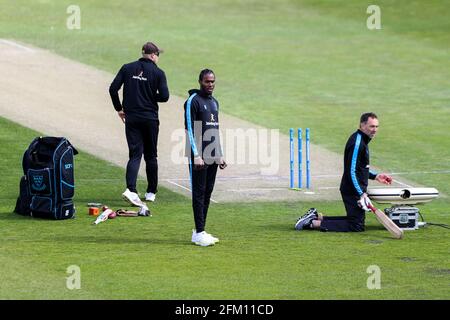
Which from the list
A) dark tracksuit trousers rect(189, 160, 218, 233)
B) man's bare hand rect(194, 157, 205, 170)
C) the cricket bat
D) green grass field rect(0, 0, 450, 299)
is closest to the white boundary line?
green grass field rect(0, 0, 450, 299)

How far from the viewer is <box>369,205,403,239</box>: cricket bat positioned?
16031 millimetres

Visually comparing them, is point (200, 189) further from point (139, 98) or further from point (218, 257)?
point (139, 98)

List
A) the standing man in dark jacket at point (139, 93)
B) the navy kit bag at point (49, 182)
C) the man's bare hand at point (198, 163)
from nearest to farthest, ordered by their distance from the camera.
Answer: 1. the man's bare hand at point (198, 163)
2. the navy kit bag at point (49, 182)
3. the standing man in dark jacket at point (139, 93)

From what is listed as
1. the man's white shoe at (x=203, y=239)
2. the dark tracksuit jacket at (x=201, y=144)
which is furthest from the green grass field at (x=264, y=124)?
the dark tracksuit jacket at (x=201, y=144)

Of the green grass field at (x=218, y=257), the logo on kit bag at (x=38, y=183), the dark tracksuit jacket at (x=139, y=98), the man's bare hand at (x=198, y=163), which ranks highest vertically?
the dark tracksuit jacket at (x=139, y=98)

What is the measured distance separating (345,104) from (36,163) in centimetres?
1271

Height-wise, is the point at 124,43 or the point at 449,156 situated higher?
the point at 124,43

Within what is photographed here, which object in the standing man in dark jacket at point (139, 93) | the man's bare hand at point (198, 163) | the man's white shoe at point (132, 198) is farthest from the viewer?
the standing man in dark jacket at point (139, 93)

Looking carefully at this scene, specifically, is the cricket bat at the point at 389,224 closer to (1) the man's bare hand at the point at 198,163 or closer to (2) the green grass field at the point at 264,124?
(2) the green grass field at the point at 264,124

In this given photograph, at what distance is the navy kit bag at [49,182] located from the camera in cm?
1717

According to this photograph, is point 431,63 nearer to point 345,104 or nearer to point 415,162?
point 345,104

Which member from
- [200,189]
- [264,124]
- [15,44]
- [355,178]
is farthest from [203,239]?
[15,44]
